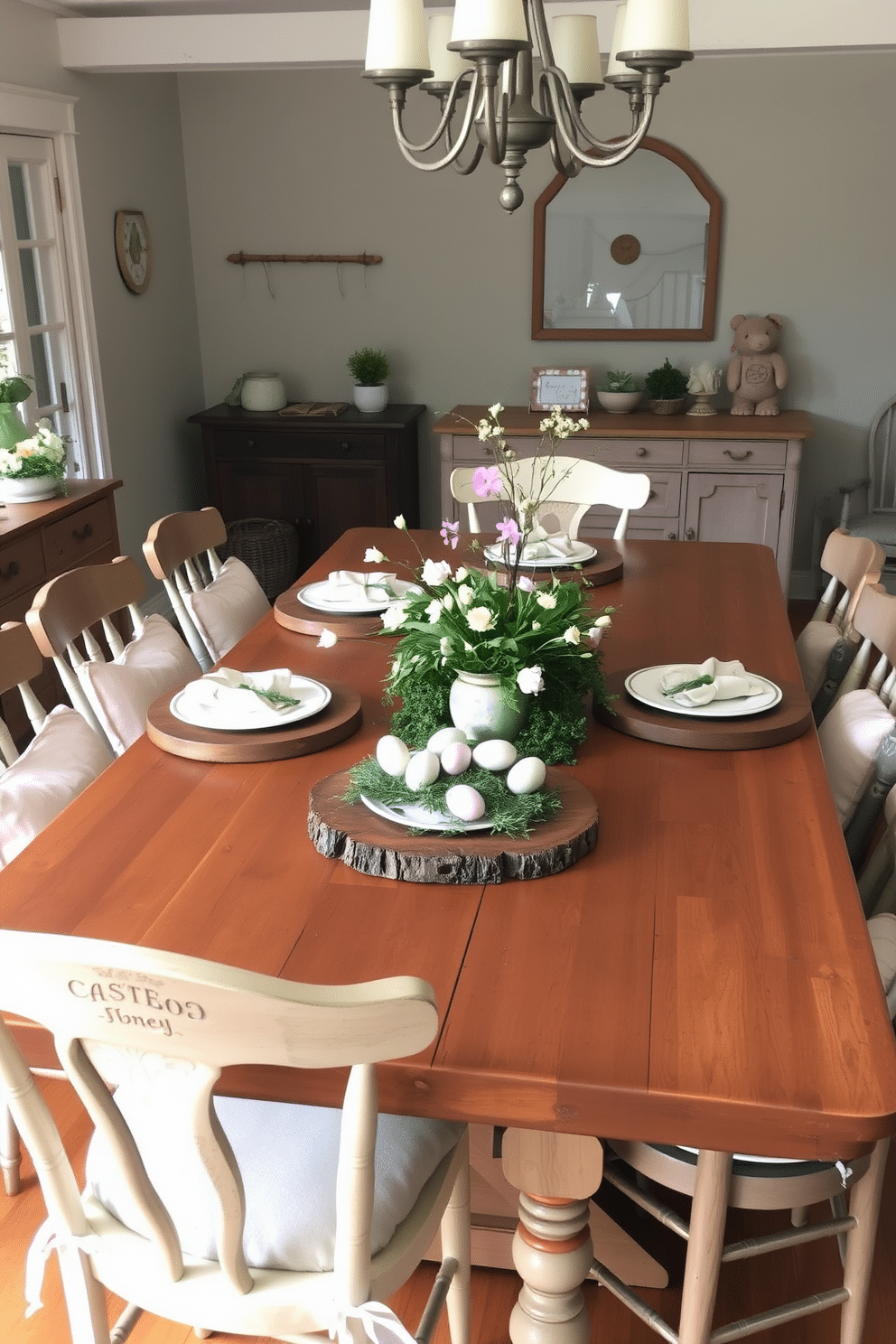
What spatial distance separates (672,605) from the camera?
2.64m

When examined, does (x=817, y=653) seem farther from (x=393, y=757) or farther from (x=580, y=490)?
(x=393, y=757)

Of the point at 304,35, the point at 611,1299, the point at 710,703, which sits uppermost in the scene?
the point at 304,35

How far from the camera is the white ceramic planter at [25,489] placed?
351cm

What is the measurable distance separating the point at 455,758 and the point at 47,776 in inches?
26.8

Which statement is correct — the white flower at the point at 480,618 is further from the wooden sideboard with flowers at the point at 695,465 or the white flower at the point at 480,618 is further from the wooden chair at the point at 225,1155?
the wooden sideboard with flowers at the point at 695,465

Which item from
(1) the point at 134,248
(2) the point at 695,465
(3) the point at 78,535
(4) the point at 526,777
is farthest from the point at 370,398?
(4) the point at 526,777

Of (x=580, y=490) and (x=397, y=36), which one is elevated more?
(x=397, y=36)

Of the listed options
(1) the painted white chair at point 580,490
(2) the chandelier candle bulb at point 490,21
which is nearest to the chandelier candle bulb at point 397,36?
(2) the chandelier candle bulb at point 490,21

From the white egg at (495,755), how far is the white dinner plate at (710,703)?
16.8 inches

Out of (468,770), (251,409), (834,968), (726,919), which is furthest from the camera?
(251,409)

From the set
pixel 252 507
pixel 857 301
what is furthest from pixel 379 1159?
pixel 857 301

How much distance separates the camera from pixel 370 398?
521 centimetres

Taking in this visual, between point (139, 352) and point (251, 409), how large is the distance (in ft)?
1.82

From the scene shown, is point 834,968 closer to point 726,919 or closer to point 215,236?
point 726,919
